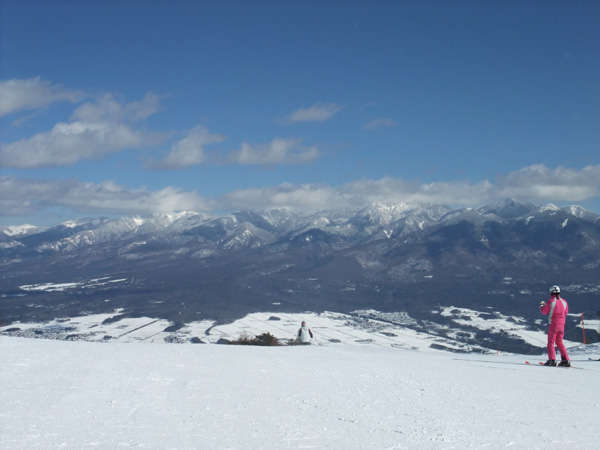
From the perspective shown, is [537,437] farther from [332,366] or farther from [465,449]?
[332,366]

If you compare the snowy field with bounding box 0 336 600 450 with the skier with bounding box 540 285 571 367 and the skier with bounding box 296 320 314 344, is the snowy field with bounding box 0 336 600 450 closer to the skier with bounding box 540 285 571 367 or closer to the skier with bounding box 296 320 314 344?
the skier with bounding box 540 285 571 367

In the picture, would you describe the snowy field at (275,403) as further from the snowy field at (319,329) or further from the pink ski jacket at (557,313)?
the snowy field at (319,329)

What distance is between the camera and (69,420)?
21.9 feet

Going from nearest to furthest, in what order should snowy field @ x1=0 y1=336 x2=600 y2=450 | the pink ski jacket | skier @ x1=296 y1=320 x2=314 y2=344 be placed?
snowy field @ x1=0 y1=336 x2=600 y2=450
the pink ski jacket
skier @ x1=296 y1=320 x2=314 y2=344

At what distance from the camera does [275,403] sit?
802 cm

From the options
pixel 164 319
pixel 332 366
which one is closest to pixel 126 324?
pixel 164 319

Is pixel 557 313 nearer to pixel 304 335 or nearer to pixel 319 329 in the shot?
pixel 304 335

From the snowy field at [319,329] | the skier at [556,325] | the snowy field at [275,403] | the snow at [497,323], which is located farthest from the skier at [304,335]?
the snow at [497,323]

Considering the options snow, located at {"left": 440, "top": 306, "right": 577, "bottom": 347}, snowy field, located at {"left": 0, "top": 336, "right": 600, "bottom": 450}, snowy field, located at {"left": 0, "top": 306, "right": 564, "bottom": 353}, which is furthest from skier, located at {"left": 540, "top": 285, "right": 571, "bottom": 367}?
snow, located at {"left": 440, "top": 306, "right": 577, "bottom": 347}

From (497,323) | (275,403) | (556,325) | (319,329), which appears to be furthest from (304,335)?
(497,323)

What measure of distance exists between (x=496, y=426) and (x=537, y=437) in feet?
2.04

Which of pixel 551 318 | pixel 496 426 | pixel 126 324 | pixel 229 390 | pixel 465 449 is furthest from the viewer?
pixel 126 324

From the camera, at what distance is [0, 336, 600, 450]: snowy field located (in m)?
6.16

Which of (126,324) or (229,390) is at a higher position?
(229,390)
